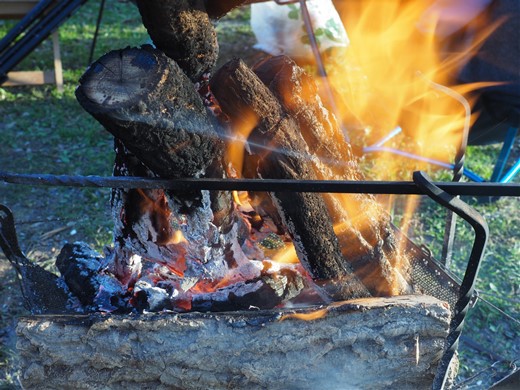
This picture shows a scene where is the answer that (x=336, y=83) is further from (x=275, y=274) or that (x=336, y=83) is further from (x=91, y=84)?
(x=91, y=84)

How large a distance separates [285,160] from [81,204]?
2.17m

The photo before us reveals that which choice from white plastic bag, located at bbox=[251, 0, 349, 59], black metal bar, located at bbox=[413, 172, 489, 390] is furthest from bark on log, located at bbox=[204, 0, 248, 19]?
white plastic bag, located at bbox=[251, 0, 349, 59]

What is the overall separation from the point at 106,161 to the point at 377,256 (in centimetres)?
257

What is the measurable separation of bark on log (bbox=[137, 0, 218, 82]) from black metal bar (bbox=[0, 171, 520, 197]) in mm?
334

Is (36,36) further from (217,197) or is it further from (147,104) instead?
(147,104)

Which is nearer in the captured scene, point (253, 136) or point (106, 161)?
point (253, 136)

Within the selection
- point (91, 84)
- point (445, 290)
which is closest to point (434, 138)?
point (445, 290)

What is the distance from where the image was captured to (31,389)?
1597mm

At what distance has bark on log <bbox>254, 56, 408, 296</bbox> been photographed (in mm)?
1753

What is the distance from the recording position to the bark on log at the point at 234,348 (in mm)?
1548

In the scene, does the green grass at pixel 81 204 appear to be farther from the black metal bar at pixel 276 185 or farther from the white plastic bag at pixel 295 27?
the black metal bar at pixel 276 185

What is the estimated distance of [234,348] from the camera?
1.56m

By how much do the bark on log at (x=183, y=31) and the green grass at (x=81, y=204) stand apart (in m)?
1.46

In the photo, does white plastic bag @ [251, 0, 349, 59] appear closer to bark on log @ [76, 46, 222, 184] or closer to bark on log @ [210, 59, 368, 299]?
bark on log @ [210, 59, 368, 299]
